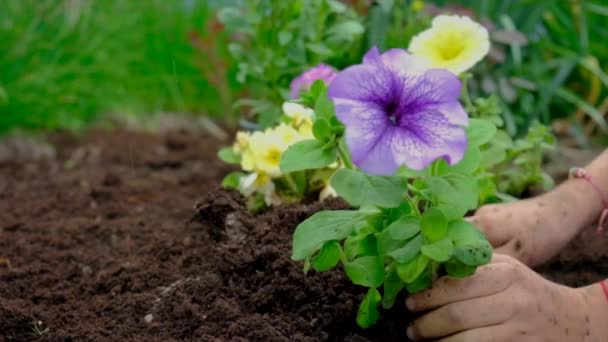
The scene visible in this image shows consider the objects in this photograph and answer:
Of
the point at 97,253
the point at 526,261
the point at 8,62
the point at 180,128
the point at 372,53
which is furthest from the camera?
the point at 180,128

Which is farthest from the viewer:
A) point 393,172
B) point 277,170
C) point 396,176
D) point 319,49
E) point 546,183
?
point 319,49

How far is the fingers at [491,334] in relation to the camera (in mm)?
1513

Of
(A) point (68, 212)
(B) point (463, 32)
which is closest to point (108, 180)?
(A) point (68, 212)

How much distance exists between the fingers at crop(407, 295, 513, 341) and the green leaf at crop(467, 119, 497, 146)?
0.83 feet

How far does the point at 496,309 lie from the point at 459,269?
0.09 m

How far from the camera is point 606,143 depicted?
400cm

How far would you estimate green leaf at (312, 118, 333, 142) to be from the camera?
1470 millimetres

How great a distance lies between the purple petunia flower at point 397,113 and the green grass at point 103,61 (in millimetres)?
2650

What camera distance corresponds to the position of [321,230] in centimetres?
150

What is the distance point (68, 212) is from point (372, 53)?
157cm

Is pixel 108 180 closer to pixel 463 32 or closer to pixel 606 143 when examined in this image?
pixel 463 32

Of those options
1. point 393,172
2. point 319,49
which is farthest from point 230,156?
point 393,172

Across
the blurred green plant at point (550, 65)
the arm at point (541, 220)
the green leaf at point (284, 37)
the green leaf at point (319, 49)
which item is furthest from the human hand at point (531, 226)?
the blurred green plant at point (550, 65)

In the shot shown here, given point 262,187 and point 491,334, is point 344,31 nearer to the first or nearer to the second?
point 262,187
